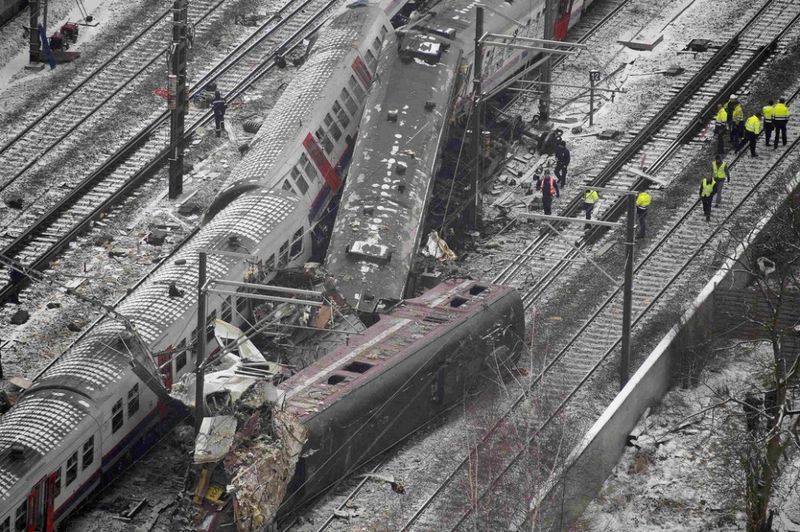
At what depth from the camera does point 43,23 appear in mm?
57188

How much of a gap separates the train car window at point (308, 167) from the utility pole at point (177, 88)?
4.28 meters

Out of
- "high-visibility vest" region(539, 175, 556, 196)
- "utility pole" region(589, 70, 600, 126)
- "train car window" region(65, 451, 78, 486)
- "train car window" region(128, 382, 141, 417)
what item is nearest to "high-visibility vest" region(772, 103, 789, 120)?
"utility pole" region(589, 70, 600, 126)

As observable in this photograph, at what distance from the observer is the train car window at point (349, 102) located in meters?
50.0

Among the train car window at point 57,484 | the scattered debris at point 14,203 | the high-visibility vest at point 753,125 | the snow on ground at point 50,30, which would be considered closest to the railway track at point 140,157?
the scattered debris at point 14,203

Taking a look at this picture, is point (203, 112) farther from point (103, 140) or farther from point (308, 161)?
point (308, 161)

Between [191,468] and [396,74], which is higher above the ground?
[396,74]

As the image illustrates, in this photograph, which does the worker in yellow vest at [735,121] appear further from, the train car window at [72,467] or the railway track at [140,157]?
the train car window at [72,467]

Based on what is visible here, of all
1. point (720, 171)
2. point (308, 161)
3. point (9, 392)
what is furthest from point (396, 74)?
point (9, 392)

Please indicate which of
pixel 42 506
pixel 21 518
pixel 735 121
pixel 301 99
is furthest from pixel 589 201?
pixel 21 518

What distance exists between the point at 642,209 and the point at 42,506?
18.0 m

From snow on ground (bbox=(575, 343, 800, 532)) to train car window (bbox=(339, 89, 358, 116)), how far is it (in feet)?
39.7

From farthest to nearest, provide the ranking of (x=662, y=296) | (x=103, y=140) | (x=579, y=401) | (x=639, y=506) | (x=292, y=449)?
(x=103, y=140) < (x=662, y=296) < (x=579, y=401) < (x=639, y=506) < (x=292, y=449)

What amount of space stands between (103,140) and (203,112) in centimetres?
323

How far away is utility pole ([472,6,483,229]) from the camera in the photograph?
156 feet
